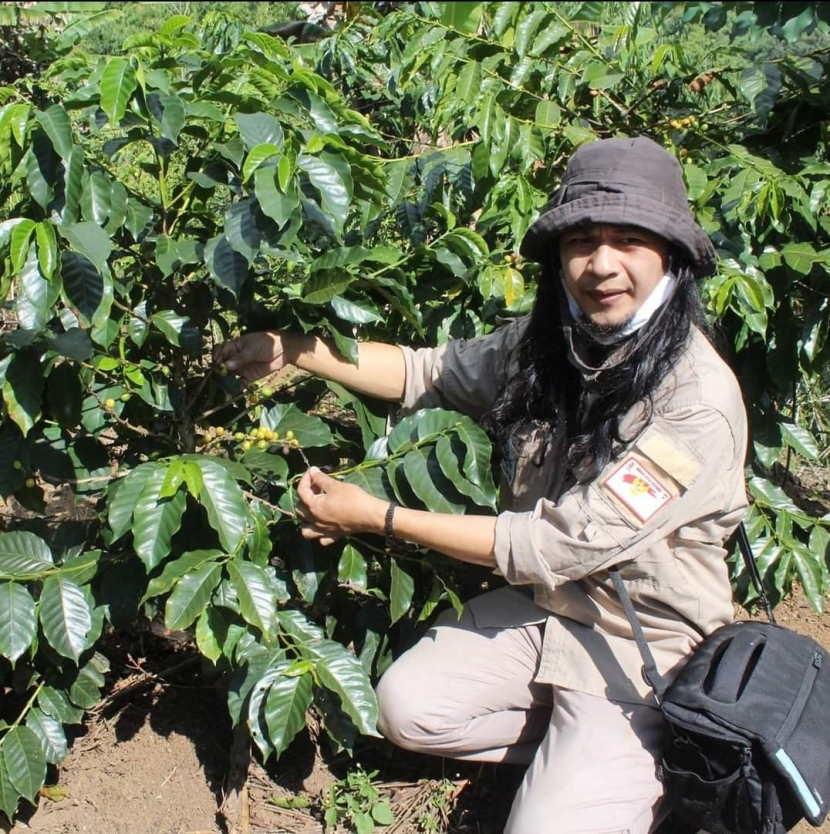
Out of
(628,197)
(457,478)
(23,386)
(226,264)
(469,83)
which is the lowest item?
(457,478)

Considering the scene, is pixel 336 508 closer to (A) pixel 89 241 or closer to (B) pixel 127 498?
(B) pixel 127 498

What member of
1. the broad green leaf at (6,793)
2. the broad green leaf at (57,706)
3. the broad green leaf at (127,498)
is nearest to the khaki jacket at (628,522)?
the broad green leaf at (127,498)

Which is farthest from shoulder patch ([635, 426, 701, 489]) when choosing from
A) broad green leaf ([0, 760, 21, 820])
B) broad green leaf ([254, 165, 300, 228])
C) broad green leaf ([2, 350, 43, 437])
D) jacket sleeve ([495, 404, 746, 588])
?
broad green leaf ([0, 760, 21, 820])

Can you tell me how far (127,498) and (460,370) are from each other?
0.86 metres

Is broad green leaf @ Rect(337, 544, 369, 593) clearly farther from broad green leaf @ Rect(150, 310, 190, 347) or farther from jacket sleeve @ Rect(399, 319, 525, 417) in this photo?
broad green leaf @ Rect(150, 310, 190, 347)

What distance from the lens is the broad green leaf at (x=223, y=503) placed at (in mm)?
1768

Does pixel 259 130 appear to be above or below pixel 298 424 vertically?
above

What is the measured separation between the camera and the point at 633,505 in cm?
188

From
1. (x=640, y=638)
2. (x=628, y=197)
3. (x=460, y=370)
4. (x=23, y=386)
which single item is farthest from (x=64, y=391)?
(x=640, y=638)

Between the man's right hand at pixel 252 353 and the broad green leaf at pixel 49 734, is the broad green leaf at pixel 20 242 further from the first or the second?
the broad green leaf at pixel 49 734

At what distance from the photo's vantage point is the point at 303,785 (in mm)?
2436

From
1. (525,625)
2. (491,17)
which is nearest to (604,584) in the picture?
(525,625)

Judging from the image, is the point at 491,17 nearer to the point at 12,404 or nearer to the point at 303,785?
the point at 12,404

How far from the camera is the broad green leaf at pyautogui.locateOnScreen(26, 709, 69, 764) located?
6.99 feet
